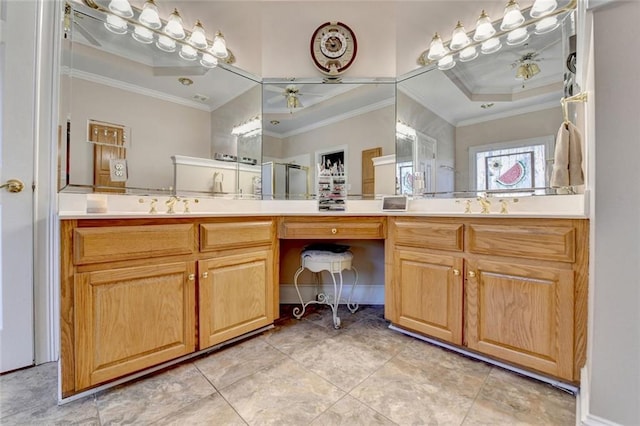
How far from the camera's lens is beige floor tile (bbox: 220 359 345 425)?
1.09m

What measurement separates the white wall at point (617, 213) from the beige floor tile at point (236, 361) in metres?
1.38

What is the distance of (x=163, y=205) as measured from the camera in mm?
1781

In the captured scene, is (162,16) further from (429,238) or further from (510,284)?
(510,284)

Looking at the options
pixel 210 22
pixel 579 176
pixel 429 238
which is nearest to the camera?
pixel 579 176

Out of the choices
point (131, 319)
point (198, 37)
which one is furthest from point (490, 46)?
point (131, 319)

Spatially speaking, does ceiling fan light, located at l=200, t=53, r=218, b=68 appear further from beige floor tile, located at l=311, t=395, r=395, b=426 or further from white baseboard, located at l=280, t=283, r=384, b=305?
beige floor tile, located at l=311, t=395, r=395, b=426

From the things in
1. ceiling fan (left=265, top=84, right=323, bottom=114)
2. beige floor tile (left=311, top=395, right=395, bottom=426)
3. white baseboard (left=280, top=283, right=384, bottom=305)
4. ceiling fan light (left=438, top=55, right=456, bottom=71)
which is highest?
ceiling fan light (left=438, top=55, right=456, bottom=71)

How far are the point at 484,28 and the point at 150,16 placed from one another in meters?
2.31

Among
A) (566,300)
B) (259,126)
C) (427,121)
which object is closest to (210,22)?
(259,126)

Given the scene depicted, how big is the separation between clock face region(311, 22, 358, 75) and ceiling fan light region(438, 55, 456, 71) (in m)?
0.70

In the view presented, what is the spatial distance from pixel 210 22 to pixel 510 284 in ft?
8.91

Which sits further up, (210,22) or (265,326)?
(210,22)

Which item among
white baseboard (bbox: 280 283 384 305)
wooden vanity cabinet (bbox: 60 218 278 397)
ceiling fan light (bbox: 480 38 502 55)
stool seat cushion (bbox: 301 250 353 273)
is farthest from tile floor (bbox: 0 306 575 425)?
ceiling fan light (bbox: 480 38 502 55)

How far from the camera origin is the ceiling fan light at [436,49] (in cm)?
207
